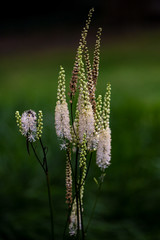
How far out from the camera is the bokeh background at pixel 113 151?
345 centimetres

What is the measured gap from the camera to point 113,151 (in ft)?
16.6

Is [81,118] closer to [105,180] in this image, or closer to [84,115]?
[84,115]

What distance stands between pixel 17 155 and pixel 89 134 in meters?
3.18

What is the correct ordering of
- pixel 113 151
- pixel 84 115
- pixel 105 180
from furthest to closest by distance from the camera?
pixel 113 151 < pixel 105 180 < pixel 84 115

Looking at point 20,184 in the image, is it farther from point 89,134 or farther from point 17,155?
point 89,134

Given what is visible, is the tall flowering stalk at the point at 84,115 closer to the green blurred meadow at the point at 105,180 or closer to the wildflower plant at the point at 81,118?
the wildflower plant at the point at 81,118

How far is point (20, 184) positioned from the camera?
13.9ft

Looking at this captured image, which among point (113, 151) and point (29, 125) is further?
point (113, 151)

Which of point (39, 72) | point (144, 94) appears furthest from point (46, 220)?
point (39, 72)

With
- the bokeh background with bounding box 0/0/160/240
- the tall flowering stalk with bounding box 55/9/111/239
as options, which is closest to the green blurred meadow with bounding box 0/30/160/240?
the bokeh background with bounding box 0/0/160/240

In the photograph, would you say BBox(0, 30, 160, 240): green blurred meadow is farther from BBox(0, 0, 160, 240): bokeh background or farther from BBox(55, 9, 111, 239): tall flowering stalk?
BBox(55, 9, 111, 239): tall flowering stalk

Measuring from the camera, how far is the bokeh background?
3.45 metres

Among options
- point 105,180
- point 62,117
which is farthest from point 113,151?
point 62,117

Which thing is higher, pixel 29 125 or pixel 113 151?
pixel 113 151
